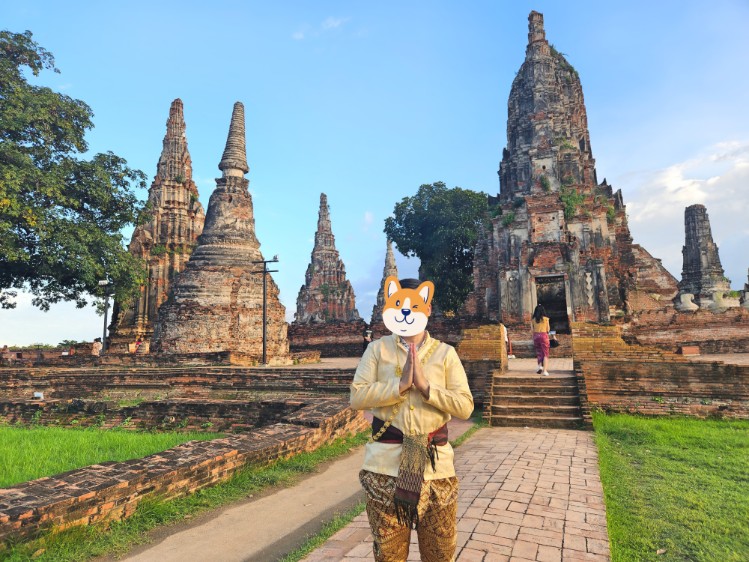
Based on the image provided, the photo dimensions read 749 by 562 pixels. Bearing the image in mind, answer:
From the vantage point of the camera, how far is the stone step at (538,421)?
776 centimetres

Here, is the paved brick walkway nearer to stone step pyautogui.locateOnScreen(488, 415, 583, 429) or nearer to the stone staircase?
stone step pyautogui.locateOnScreen(488, 415, 583, 429)

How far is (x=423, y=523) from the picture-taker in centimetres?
206

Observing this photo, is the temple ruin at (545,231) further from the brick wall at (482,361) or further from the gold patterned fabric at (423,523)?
the gold patterned fabric at (423,523)

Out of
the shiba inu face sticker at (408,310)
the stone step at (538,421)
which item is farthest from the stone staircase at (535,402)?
the shiba inu face sticker at (408,310)

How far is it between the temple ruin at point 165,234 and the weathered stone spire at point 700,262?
96.5 feet

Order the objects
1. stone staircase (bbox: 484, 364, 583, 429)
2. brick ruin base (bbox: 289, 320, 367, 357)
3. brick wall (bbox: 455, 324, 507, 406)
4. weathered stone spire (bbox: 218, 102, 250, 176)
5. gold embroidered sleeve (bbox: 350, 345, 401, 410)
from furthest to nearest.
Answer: brick ruin base (bbox: 289, 320, 367, 357) → weathered stone spire (bbox: 218, 102, 250, 176) → brick wall (bbox: 455, 324, 507, 406) → stone staircase (bbox: 484, 364, 583, 429) → gold embroidered sleeve (bbox: 350, 345, 401, 410)

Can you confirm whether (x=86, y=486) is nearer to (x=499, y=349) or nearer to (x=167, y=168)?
(x=499, y=349)

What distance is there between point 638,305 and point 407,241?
644 inches

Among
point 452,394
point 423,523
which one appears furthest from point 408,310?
point 423,523

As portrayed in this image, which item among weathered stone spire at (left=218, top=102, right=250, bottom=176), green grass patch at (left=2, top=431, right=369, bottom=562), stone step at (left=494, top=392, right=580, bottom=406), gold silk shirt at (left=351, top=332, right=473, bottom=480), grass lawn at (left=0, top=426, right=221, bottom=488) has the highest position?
weathered stone spire at (left=218, top=102, right=250, bottom=176)

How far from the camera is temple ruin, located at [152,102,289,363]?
734 inches

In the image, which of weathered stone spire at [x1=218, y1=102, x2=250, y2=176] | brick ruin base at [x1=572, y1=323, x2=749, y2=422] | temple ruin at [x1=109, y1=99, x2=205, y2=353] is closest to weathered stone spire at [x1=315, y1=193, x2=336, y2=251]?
temple ruin at [x1=109, y1=99, x2=205, y2=353]

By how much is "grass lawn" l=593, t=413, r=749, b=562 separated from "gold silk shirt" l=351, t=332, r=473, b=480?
5.93ft

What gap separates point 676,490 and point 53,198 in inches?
723
